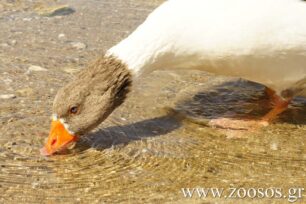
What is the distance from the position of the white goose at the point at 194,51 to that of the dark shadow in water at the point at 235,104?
484mm

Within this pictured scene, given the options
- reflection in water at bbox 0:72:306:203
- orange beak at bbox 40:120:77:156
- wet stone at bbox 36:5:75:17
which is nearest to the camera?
reflection in water at bbox 0:72:306:203

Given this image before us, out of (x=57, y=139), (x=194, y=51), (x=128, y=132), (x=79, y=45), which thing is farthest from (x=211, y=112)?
(x=79, y=45)

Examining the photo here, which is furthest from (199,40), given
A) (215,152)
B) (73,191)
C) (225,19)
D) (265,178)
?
(73,191)

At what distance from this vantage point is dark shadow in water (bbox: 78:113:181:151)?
181 inches

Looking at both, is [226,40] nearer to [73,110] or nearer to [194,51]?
[194,51]

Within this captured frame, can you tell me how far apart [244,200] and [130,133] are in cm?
123

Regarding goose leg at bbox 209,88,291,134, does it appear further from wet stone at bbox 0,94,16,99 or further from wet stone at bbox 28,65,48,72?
Answer: wet stone at bbox 28,65,48,72

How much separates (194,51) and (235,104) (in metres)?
0.98

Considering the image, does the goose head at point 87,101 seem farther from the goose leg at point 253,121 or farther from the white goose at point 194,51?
the goose leg at point 253,121

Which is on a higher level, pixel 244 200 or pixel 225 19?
pixel 225 19

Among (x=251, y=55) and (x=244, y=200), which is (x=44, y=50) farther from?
(x=244, y=200)

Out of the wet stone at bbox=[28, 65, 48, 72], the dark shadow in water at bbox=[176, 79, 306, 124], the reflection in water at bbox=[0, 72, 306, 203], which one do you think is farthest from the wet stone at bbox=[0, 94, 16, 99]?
the dark shadow in water at bbox=[176, 79, 306, 124]

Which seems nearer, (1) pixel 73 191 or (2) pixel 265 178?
(1) pixel 73 191

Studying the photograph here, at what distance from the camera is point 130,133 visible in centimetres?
477
